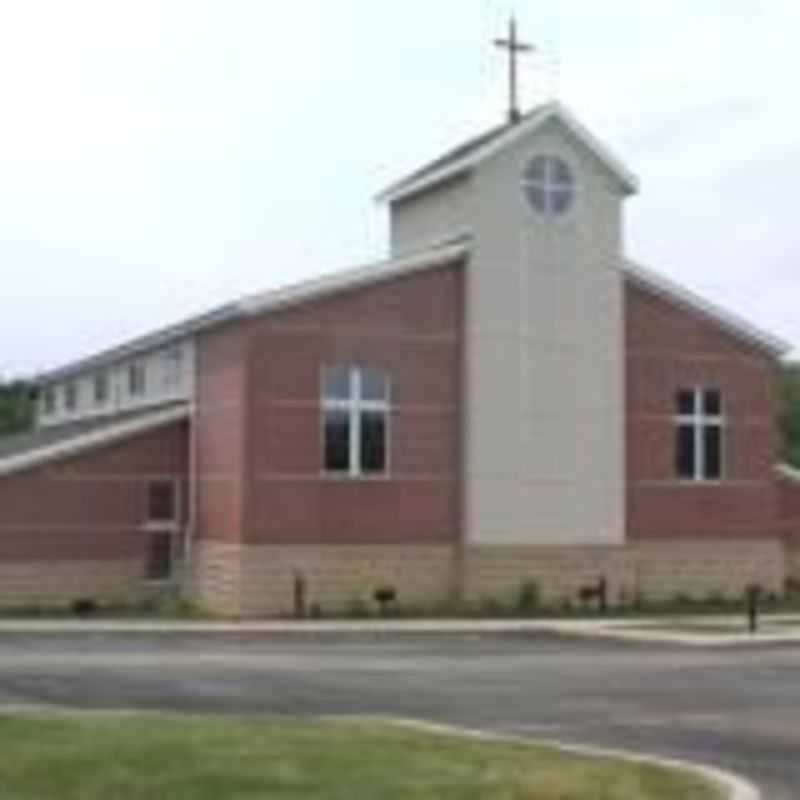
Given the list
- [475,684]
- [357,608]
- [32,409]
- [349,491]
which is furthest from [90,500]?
[32,409]

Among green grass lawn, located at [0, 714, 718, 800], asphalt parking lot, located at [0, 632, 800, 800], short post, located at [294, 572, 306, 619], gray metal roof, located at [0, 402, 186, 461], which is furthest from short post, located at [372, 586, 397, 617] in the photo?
green grass lawn, located at [0, 714, 718, 800]

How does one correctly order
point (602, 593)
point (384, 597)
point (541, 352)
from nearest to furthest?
point (384, 597) < point (541, 352) < point (602, 593)

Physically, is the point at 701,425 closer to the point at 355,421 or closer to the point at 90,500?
the point at 355,421

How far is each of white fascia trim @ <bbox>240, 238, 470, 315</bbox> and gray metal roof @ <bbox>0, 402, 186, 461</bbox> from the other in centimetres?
504

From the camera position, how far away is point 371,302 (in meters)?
45.3

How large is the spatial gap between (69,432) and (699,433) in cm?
1452

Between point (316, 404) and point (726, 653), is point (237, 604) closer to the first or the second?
point (316, 404)

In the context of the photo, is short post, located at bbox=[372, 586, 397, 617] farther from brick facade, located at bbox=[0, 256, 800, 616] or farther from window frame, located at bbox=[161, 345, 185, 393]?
window frame, located at bbox=[161, 345, 185, 393]

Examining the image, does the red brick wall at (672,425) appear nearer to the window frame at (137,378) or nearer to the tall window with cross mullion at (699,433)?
the tall window with cross mullion at (699,433)

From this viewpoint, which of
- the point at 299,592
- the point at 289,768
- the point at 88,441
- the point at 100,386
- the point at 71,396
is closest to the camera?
the point at 289,768

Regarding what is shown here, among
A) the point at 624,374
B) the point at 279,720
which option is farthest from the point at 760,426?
the point at 279,720

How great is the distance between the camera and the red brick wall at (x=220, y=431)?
4450cm

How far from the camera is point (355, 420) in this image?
148ft

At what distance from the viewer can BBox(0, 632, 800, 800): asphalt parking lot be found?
20359 mm
